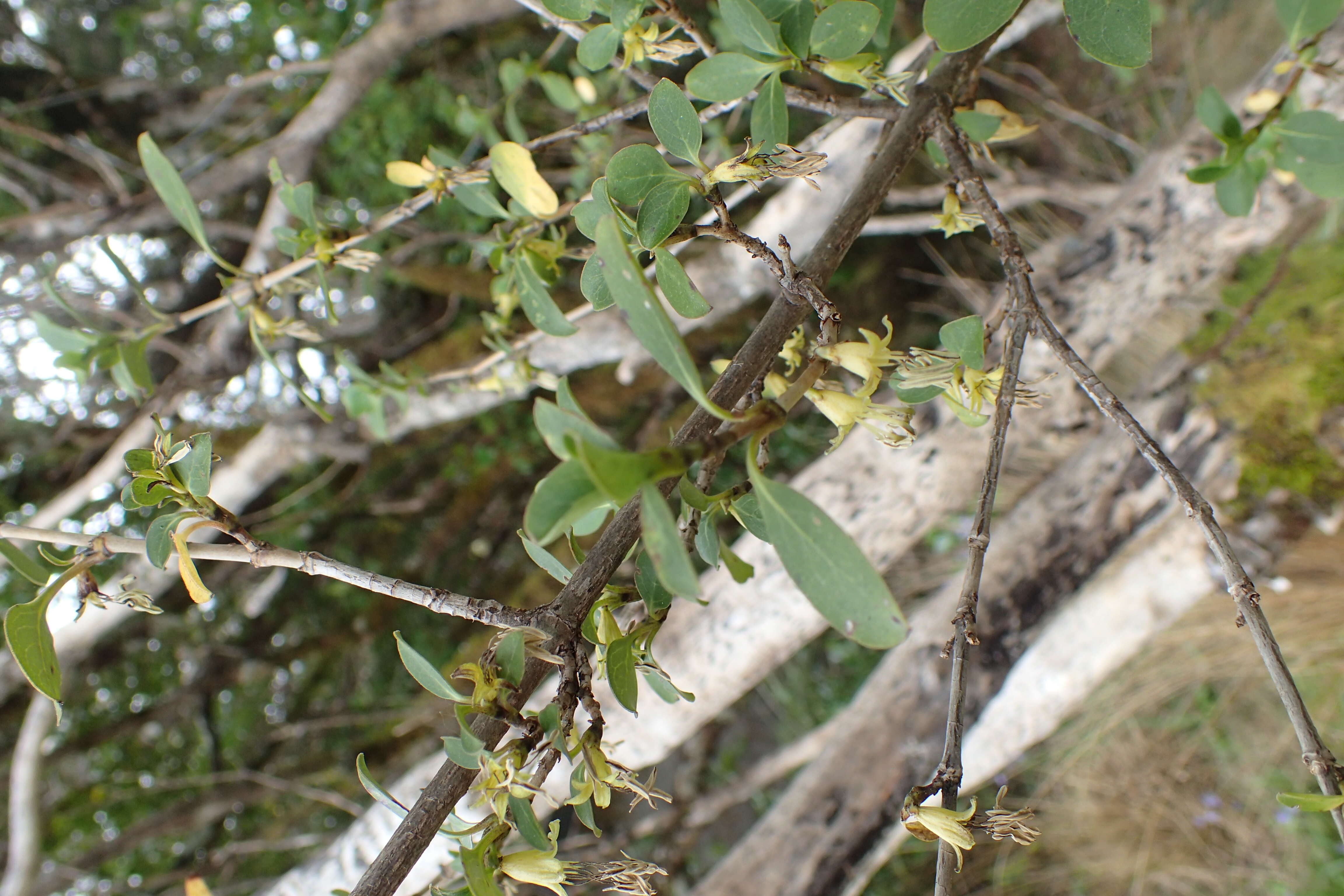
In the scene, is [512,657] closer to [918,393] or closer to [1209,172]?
[918,393]

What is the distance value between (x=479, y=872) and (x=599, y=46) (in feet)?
1.34

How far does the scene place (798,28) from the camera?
1.13 feet

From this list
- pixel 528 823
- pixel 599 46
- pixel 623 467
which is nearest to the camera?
pixel 623 467

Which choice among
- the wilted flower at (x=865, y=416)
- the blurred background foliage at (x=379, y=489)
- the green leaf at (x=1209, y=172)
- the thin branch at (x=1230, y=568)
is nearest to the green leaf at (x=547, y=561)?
the wilted flower at (x=865, y=416)

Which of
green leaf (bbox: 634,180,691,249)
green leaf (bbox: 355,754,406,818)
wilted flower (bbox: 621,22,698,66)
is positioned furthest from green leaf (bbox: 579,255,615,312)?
green leaf (bbox: 355,754,406,818)

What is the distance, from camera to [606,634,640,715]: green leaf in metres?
0.29

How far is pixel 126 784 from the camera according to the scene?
1.71m

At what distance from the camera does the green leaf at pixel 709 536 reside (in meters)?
0.33

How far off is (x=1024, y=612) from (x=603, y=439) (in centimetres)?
107

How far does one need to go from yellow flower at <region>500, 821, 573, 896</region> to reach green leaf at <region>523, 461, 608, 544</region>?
140 millimetres

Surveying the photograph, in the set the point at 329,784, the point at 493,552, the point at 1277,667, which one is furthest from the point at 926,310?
the point at 329,784

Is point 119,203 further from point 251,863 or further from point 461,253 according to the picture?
point 251,863

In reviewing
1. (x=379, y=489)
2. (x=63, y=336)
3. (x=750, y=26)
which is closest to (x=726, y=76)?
(x=750, y=26)

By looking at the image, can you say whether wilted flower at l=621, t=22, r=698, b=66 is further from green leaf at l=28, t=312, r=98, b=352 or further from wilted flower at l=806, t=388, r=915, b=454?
green leaf at l=28, t=312, r=98, b=352
